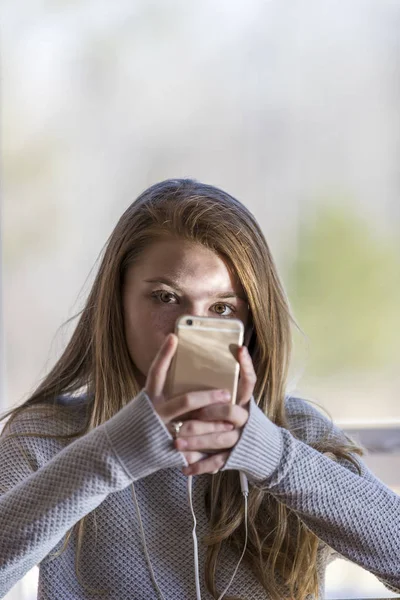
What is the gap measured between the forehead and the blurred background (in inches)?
26.2

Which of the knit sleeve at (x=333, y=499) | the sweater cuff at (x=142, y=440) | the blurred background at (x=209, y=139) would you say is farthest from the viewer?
the blurred background at (x=209, y=139)

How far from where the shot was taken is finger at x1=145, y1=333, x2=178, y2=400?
0.80 meters

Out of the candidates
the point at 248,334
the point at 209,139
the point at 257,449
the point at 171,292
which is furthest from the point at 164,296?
the point at 209,139

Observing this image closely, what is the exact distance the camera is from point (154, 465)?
0.79 meters

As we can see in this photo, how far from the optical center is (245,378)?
0.83m

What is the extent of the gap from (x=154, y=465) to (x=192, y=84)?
44.0 inches

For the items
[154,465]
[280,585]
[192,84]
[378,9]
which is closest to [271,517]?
[280,585]

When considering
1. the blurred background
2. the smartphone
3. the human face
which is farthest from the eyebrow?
the blurred background

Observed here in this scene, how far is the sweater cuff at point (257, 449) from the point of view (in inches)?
32.9

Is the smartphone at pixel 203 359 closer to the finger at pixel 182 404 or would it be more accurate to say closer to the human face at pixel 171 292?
the finger at pixel 182 404

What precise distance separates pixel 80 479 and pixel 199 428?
0.45ft

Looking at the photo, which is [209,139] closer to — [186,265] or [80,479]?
[186,265]

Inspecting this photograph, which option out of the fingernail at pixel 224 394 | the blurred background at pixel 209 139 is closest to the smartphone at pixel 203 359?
the fingernail at pixel 224 394

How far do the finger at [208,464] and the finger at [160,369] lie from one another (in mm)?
93
